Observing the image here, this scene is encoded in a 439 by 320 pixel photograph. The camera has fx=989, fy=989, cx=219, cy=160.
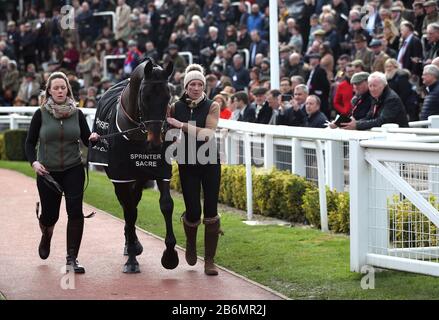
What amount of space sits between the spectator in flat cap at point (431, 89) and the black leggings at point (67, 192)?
192 inches

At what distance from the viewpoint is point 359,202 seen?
26.5ft

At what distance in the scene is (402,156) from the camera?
768cm

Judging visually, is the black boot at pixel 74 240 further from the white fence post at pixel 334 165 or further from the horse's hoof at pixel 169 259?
the white fence post at pixel 334 165

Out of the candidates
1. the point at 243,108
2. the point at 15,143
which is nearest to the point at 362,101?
the point at 243,108

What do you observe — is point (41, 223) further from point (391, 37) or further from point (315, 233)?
point (391, 37)

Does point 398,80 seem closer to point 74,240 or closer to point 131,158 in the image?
point 131,158

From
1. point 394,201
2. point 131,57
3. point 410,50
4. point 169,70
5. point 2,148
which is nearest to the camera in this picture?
point 394,201

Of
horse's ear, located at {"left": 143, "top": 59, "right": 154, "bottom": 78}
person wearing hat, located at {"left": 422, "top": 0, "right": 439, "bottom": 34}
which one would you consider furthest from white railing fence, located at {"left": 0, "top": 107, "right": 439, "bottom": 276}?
→ person wearing hat, located at {"left": 422, "top": 0, "right": 439, "bottom": 34}

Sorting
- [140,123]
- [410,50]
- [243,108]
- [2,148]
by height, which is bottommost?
[2,148]

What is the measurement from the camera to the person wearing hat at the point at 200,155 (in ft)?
28.0

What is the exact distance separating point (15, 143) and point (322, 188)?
1136cm

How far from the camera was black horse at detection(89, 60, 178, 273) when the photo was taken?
814 centimetres

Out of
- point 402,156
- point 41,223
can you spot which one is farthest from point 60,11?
point 402,156
